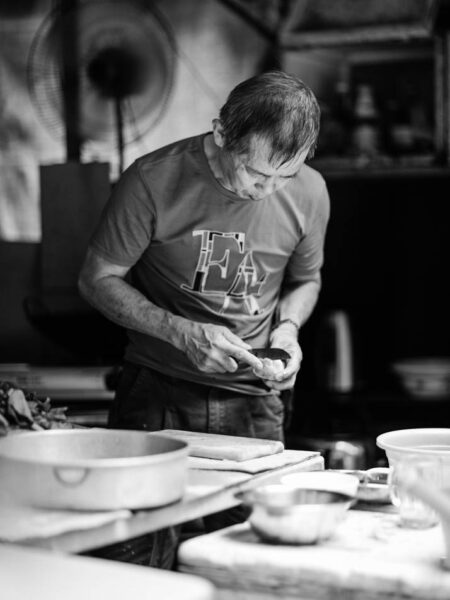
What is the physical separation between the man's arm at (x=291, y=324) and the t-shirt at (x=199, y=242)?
0.07 meters

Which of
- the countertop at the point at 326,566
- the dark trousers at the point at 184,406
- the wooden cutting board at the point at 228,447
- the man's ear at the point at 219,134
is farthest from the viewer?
the dark trousers at the point at 184,406

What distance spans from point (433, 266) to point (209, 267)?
98.6 inches

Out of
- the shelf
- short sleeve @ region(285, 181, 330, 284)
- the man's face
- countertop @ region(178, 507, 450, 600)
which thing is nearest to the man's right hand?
the man's face

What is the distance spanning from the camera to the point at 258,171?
2621 mm

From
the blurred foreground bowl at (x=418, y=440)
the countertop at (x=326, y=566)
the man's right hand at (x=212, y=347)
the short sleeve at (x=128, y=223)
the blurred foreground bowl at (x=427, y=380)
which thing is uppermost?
the short sleeve at (x=128, y=223)

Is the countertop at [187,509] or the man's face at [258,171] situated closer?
the countertop at [187,509]

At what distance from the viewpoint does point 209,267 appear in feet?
9.44

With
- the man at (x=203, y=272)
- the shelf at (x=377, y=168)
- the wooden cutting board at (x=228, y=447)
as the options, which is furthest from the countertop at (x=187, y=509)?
the shelf at (x=377, y=168)

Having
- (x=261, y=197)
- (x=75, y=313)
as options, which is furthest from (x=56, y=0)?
(x=261, y=197)

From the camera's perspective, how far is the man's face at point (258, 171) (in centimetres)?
258

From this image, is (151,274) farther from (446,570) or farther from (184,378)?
(446,570)

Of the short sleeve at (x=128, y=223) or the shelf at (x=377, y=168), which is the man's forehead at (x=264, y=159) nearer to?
the short sleeve at (x=128, y=223)

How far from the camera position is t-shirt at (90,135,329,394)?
9.27 feet

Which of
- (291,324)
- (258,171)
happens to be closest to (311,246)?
(291,324)
